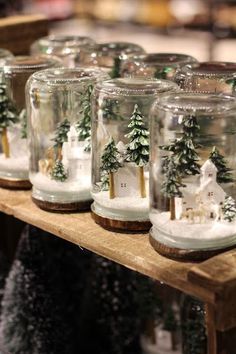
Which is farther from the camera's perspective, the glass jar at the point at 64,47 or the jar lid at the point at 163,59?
the glass jar at the point at 64,47

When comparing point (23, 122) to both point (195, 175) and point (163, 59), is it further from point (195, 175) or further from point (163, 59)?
point (195, 175)

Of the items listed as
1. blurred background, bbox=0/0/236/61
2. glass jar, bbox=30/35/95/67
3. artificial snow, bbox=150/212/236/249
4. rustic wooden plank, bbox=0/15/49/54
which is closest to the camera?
artificial snow, bbox=150/212/236/249

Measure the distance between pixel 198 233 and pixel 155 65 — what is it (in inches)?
18.3

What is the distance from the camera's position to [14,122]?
4.52ft

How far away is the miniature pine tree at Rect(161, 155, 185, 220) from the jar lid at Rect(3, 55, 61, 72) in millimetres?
480

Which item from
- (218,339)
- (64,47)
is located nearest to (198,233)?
(218,339)

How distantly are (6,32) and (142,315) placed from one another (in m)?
0.89

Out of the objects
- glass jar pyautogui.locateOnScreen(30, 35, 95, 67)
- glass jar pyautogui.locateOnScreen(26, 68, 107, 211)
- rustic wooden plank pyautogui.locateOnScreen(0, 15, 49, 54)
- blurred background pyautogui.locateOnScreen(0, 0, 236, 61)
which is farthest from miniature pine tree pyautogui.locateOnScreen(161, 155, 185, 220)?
blurred background pyautogui.locateOnScreen(0, 0, 236, 61)

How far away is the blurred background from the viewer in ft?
12.1

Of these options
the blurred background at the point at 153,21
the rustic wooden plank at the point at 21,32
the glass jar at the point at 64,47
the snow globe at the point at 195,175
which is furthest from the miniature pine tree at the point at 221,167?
the blurred background at the point at 153,21

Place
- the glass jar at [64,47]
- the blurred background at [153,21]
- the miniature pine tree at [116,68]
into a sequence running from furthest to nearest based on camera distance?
the blurred background at [153,21] → the glass jar at [64,47] → the miniature pine tree at [116,68]

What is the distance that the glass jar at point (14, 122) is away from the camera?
4.40 feet

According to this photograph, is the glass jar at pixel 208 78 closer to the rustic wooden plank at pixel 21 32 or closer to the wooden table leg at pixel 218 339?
the wooden table leg at pixel 218 339

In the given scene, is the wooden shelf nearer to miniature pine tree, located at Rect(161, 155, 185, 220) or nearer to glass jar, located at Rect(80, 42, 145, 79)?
miniature pine tree, located at Rect(161, 155, 185, 220)
